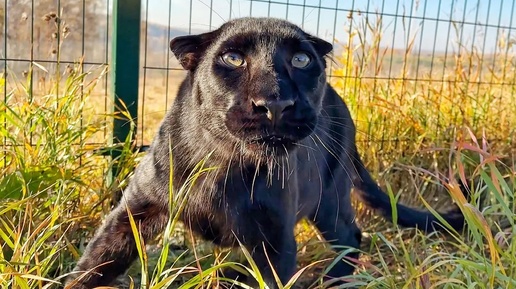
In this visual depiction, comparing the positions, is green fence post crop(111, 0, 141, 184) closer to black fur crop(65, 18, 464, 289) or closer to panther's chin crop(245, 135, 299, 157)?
black fur crop(65, 18, 464, 289)

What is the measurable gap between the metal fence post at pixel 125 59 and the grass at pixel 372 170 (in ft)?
0.36

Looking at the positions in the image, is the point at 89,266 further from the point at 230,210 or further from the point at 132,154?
the point at 132,154

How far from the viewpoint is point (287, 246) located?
5.80ft

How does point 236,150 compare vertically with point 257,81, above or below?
below

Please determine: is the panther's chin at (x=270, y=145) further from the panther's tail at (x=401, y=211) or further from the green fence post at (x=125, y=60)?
the green fence post at (x=125, y=60)

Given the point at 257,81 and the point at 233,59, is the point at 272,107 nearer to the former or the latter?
the point at 257,81

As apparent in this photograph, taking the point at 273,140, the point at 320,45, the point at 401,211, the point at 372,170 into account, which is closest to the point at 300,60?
the point at 320,45

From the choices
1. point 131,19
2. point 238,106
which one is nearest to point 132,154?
point 131,19

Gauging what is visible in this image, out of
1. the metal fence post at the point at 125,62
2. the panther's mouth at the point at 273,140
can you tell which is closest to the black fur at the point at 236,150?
the panther's mouth at the point at 273,140

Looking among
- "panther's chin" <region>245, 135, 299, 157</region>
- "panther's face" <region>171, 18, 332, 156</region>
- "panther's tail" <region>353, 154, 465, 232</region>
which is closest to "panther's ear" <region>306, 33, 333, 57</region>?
"panther's face" <region>171, 18, 332, 156</region>

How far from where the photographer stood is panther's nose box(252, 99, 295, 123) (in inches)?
54.4

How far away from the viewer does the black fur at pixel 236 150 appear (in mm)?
1499

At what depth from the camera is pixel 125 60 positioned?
2.64 m

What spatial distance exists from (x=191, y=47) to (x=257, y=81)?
390mm
